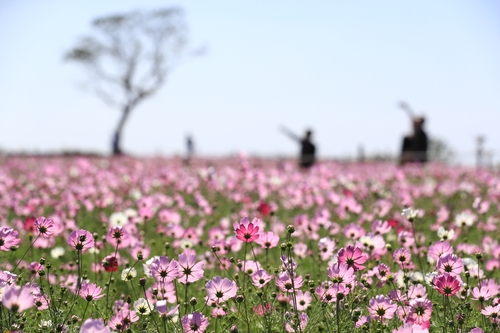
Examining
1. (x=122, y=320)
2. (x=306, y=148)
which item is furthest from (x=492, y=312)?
(x=306, y=148)

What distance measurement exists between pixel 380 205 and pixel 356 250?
8.94 feet

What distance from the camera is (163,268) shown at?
2.21 metres

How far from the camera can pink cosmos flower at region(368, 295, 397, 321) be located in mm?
2213

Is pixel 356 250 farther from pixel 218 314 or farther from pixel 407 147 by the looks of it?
pixel 407 147

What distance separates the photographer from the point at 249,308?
8.71 ft

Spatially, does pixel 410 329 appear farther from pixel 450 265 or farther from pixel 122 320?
pixel 122 320

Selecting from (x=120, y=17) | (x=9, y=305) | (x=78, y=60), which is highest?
(x=120, y=17)

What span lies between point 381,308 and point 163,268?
0.89 m

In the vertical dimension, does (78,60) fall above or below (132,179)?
above

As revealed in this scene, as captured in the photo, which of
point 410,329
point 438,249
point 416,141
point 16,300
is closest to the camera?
point 16,300

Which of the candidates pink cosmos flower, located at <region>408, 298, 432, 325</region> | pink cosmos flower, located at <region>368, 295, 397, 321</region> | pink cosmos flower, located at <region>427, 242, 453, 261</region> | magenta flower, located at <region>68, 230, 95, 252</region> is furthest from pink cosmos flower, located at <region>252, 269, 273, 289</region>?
pink cosmos flower, located at <region>427, 242, 453, 261</region>

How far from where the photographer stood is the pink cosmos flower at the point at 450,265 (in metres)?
2.24

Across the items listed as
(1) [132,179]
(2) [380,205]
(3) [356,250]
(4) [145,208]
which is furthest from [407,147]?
(3) [356,250]

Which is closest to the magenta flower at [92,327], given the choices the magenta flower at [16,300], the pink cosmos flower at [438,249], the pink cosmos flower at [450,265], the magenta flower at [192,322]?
the magenta flower at [16,300]
